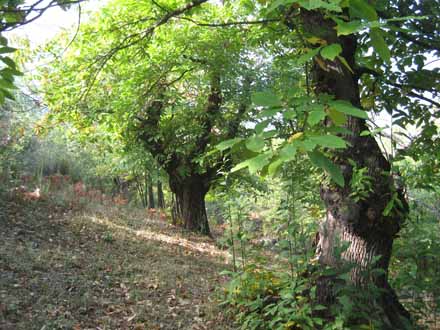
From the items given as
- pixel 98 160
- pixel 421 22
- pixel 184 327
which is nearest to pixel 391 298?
pixel 184 327

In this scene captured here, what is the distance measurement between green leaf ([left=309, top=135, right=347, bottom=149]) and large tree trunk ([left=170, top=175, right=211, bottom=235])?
8687mm

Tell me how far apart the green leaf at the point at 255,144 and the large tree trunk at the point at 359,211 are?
6.67 ft

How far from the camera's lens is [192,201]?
9883mm

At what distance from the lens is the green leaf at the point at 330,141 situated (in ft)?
3.26

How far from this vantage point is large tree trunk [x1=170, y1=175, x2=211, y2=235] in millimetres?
9773

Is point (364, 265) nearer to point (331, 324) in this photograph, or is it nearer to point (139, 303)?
point (331, 324)

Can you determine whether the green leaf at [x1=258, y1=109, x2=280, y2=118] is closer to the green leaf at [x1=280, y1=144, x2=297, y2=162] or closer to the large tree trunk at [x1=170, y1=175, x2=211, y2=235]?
the green leaf at [x1=280, y1=144, x2=297, y2=162]

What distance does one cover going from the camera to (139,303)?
4395 mm

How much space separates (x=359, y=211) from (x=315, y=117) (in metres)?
2.14

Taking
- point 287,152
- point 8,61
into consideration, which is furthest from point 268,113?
point 8,61

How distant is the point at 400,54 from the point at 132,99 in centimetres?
446

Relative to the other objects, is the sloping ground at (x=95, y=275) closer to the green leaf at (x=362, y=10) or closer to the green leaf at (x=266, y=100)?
the green leaf at (x=266, y=100)

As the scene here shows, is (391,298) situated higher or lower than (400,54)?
lower

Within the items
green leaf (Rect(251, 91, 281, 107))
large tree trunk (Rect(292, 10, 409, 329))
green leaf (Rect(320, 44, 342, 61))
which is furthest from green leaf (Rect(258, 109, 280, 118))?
large tree trunk (Rect(292, 10, 409, 329))
